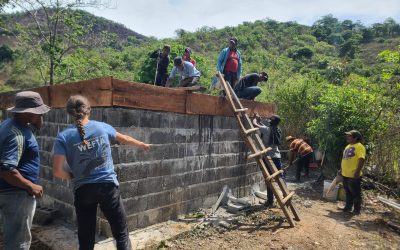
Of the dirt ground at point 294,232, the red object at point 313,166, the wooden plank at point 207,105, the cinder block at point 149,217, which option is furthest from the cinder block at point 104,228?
the red object at point 313,166

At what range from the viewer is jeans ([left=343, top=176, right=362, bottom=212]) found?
21.5 feet

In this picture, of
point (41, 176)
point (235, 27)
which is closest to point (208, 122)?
point (41, 176)

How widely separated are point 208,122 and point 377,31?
81104mm

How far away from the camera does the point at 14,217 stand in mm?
2742

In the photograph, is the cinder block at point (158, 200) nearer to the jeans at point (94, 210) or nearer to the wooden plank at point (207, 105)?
the wooden plank at point (207, 105)

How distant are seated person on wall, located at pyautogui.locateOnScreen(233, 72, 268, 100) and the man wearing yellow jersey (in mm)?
2190

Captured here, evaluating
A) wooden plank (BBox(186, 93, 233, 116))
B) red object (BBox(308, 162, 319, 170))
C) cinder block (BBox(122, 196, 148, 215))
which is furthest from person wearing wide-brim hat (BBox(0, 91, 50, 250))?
red object (BBox(308, 162, 319, 170))

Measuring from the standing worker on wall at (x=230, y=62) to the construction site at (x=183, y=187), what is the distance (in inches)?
56.0

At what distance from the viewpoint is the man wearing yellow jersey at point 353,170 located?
646 centimetres

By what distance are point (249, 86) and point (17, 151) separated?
5.49 metres

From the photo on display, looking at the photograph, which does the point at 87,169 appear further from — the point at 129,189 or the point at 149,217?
the point at 149,217

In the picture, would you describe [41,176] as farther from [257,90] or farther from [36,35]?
[36,35]

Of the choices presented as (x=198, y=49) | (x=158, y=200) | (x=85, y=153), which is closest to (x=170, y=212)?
(x=158, y=200)

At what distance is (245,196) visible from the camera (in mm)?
6973
